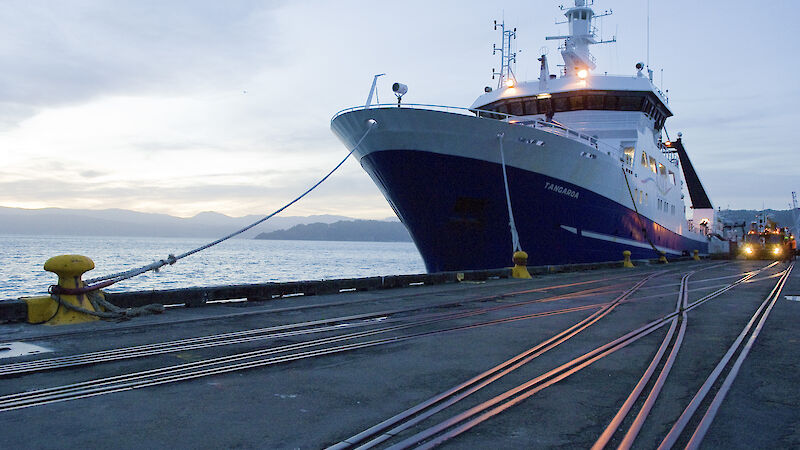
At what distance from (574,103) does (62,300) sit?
2531cm

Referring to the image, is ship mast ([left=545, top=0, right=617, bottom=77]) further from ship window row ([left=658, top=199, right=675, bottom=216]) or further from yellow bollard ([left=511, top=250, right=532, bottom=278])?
yellow bollard ([left=511, top=250, right=532, bottom=278])

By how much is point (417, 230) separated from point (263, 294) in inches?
367

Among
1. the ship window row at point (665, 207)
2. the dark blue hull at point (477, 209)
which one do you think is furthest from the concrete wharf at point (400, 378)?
the ship window row at point (665, 207)

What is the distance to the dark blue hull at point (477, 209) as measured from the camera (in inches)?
786

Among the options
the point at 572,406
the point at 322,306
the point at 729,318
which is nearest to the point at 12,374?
the point at 572,406

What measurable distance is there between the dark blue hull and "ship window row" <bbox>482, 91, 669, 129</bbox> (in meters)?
6.31

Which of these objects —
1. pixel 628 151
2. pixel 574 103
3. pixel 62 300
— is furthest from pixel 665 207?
pixel 62 300

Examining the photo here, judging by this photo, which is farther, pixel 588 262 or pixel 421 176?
pixel 588 262

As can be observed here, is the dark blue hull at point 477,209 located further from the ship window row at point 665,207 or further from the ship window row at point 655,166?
the ship window row at point 665,207

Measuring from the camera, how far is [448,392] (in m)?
5.57

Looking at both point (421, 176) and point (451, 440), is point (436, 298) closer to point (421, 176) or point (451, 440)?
point (421, 176)

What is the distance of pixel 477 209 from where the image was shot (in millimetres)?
21062

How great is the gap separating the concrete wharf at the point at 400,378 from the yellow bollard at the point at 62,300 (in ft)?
1.00

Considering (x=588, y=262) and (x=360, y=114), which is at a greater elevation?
(x=360, y=114)
